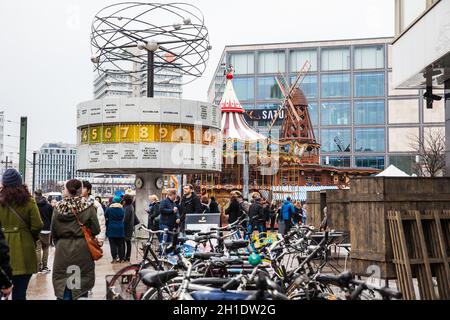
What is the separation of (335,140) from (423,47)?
223 feet

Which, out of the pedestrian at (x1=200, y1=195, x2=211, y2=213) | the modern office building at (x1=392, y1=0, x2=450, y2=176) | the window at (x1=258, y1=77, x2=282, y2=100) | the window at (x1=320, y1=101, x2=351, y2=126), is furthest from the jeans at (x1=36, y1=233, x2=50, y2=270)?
the window at (x1=258, y1=77, x2=282, y2=100)

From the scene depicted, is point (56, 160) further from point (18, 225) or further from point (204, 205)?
point (18, 225)

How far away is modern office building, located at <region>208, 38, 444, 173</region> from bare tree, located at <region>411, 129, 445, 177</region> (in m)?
3.50

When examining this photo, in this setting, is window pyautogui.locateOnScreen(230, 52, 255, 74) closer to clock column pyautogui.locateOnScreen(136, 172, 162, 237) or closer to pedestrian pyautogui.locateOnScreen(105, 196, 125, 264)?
clock column pyautogui.locateOnScreen(136, 172, 162, 237)

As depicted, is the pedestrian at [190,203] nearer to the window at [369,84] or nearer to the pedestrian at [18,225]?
the pedestrian at [18,225]

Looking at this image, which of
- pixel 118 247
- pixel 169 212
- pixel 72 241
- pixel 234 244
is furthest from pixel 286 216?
pixel 72 241

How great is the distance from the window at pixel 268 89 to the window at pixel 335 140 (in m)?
7.68

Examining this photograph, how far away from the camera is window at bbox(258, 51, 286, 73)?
268 feet

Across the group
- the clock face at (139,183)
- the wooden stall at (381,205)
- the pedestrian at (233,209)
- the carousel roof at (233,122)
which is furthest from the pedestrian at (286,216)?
the carousel roof at (233,122)

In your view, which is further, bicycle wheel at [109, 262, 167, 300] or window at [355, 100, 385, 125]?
window at [355, 100, 385, 125]

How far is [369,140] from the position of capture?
7919 centimetres

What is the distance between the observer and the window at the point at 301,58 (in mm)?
80562
